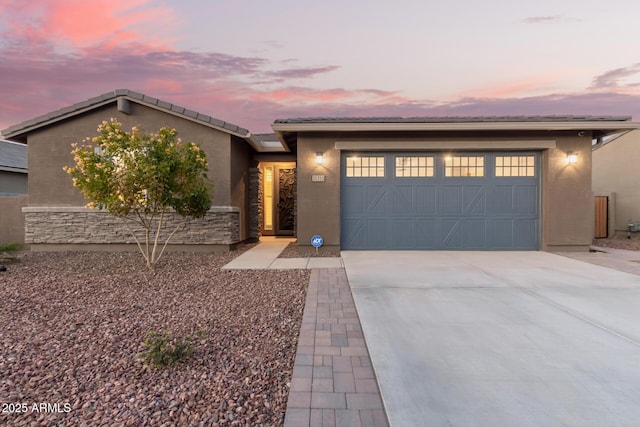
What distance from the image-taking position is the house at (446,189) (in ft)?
28.3

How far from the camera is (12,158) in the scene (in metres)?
15.1

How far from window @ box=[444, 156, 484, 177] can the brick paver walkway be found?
6213mm

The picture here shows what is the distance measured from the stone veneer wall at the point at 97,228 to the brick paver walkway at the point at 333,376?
5864 mm

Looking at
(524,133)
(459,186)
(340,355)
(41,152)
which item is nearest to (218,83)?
(41,152)

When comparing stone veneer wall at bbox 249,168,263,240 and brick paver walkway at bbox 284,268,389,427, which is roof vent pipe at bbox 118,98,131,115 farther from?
brick paver walkway at bbox 284,268,389,427

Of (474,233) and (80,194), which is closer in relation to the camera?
(474,233)

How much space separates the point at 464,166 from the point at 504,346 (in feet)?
22.2

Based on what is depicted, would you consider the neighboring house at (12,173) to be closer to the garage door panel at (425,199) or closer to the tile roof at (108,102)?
the tile roof at (108,102)

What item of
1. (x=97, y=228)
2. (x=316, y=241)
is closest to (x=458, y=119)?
(x=316, y=241)

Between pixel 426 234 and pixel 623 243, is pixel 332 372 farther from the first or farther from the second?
pixel 623 243

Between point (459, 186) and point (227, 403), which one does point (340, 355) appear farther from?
point (459, 186)

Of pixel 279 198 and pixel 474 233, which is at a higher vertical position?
pixel 279 198

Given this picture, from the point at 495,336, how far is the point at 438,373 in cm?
110

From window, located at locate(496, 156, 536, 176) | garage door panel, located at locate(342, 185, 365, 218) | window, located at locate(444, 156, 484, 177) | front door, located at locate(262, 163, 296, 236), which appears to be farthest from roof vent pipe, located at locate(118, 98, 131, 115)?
window, located at locate(496, 156, 536, 176)
